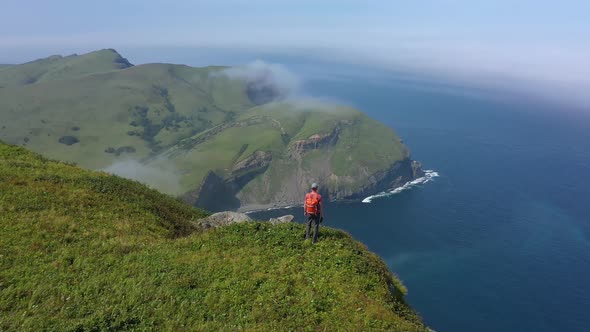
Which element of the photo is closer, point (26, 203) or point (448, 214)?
point (26, 203)

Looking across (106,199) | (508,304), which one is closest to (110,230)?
(106,199)

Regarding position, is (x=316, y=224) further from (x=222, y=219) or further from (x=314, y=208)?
(x=222, y=219)

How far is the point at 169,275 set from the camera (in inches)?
754

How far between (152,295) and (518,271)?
15040 cm

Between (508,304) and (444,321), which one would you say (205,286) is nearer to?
(444,321)

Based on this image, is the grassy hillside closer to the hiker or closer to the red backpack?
the hiker

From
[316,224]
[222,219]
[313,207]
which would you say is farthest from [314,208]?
[222,219]

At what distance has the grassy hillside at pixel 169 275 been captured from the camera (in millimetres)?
15875

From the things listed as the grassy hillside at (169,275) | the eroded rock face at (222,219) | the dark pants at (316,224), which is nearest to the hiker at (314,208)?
the dark pants at (316,224)

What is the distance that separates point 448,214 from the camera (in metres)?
189

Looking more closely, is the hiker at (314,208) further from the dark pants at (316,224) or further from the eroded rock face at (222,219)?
the eroded rock face at (222,219)

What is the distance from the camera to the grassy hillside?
1588cm

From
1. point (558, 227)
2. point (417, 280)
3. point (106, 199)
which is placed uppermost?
point (106, 199)

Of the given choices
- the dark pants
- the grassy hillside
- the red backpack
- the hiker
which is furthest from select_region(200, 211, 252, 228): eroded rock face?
the red backpack
